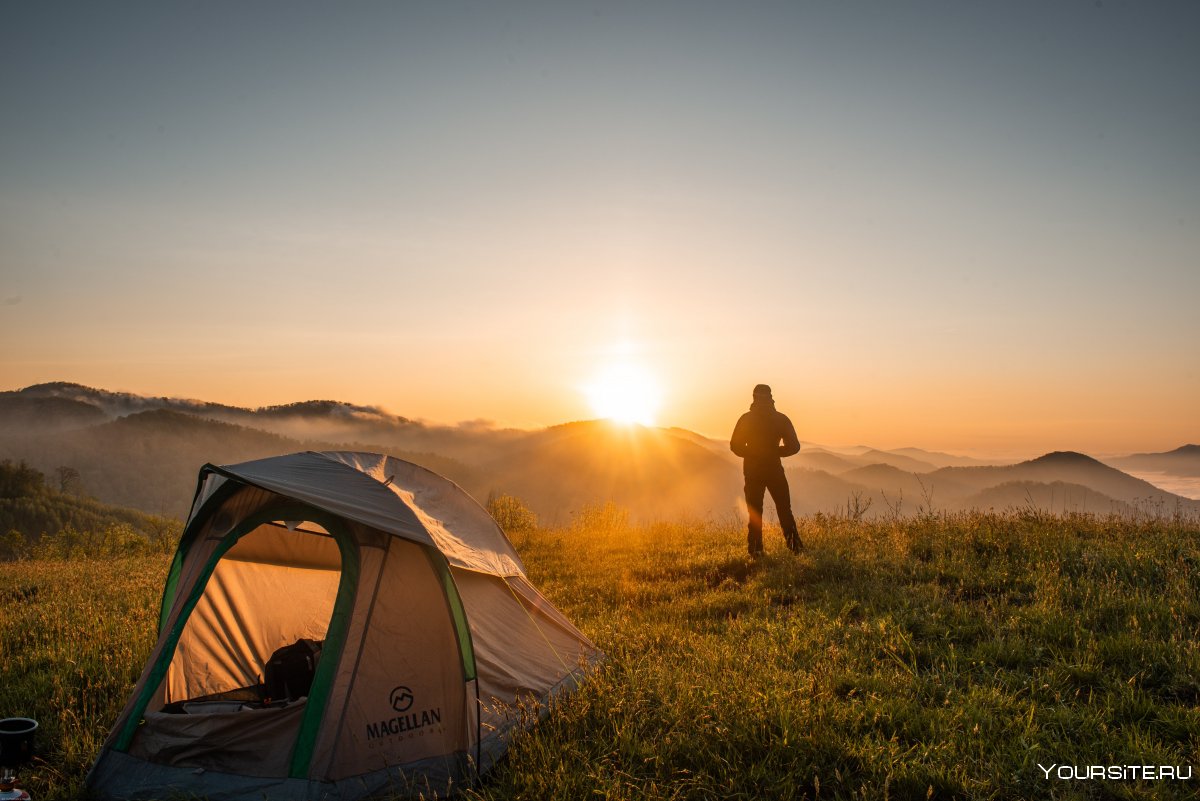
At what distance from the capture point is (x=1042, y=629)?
6848 millimetres

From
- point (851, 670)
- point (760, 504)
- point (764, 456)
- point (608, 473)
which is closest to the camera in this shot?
point (851, 670)

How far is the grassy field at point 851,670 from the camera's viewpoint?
4.64m

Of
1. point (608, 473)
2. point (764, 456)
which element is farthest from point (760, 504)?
point (608, 473)

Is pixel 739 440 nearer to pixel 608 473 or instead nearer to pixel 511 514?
pixel 511 514

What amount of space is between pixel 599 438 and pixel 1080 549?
594 feet

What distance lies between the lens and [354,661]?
5.29m

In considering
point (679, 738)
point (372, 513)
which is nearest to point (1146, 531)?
point (679, 738)

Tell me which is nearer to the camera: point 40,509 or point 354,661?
point 354,661

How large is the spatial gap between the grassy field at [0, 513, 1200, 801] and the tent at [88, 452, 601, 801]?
0.50 metres

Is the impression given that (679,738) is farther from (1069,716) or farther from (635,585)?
(635,585)

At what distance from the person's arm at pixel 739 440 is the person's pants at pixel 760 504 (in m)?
0.42

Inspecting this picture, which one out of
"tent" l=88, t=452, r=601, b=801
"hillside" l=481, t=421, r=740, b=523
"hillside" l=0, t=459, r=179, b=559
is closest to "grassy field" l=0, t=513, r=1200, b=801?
"tent" l=88, t=452, r=601, b=801

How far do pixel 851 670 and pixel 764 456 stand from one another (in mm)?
5618

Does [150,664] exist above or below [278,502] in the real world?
below
